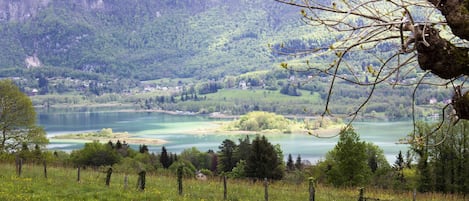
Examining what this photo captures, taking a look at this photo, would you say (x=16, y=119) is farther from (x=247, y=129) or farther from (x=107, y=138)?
(x=247, y=129)

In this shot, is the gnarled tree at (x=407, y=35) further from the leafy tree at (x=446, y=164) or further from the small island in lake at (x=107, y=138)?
the small island in lake at (x=107, y=138)

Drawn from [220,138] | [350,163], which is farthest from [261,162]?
[220,138]

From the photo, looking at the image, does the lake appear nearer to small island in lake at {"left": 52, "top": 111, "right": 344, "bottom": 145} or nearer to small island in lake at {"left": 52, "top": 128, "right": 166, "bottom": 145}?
small island in lake at {"left": 52, "top": 128, "right": 166, "bottom": 145}

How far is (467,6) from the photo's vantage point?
13.2ft

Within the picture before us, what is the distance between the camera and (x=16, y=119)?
37.0 m

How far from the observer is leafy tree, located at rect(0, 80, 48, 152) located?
121ft

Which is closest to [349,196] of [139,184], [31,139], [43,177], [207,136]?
[139,184]

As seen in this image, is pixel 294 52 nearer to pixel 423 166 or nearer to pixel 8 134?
pixel 423 166

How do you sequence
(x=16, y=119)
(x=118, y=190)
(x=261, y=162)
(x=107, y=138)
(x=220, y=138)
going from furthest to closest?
(x=220, y=138) → (x=107, y=138) → (x=261, y=162) → (x=16, y=119) → (x=118, y=190)

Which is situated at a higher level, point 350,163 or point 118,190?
point 118,190

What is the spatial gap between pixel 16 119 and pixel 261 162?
17829 mm

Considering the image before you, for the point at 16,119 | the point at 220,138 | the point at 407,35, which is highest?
the point at 407,35

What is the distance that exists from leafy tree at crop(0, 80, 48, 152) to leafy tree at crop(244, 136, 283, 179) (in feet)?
49.6

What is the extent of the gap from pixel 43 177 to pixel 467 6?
17996 millimetres
